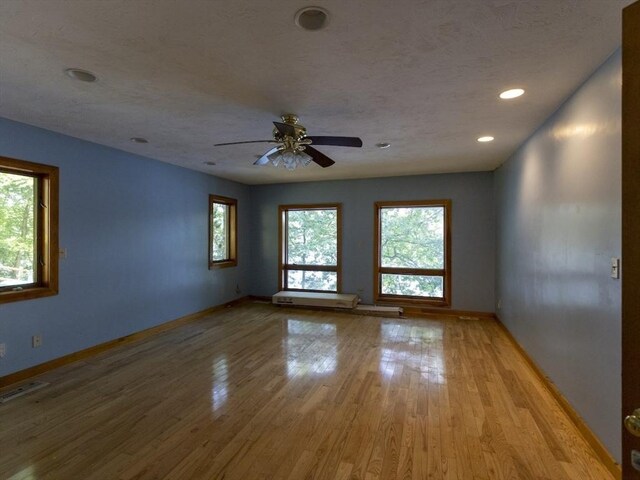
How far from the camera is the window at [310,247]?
6.24 m

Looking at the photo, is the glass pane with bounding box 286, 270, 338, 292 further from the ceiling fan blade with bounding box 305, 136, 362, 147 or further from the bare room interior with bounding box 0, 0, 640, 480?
the ceiling fan blade with bounding box 305, 136, 362, 147

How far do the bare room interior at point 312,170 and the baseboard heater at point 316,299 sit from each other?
40cm

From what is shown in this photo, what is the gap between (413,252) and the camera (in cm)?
573

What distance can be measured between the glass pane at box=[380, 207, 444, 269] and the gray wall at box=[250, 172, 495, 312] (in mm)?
240

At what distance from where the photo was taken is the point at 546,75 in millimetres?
2062

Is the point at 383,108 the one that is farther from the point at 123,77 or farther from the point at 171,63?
the point at 123,77

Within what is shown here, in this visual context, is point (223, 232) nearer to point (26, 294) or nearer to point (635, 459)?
point (26, 294)

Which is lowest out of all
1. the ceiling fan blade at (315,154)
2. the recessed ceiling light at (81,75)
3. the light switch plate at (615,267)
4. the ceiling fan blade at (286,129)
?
the light switch plate at (615,267)

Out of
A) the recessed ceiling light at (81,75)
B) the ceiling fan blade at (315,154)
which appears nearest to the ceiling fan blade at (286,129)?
the ceiling fan blade at (315,154)

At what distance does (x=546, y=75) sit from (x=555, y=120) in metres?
0.78

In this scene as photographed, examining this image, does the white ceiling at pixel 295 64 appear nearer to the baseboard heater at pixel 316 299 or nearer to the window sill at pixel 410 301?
the window sill at pixel 410 301

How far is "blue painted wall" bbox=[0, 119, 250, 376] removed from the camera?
3082 mm

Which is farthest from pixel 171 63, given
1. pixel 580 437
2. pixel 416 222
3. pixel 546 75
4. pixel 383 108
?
pixel 416 222

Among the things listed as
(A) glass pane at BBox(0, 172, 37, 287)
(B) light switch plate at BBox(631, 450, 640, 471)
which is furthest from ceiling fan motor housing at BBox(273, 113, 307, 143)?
(A) glass pane at BBox(0, 172, 37, 287)
